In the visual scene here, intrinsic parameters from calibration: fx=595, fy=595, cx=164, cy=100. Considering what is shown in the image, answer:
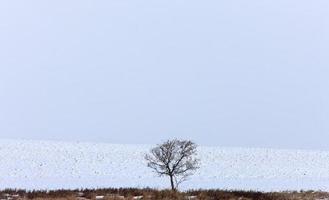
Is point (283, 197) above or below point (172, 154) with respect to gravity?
below

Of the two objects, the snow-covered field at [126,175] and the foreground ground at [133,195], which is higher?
the snow-covered field at [126,175]

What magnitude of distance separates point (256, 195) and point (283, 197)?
1.39m

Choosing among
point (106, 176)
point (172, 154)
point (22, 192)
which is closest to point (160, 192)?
point (22, 192)

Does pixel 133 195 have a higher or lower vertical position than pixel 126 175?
lower

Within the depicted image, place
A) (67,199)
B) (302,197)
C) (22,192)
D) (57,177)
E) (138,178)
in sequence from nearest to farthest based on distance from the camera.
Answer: (67,199) → (22,192) → (302,197) → (57,177) → (138,178)

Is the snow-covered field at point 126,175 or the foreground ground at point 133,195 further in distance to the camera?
the snow-covered field at point 126,175

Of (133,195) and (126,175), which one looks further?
(126,175)

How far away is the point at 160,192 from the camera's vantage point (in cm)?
2731

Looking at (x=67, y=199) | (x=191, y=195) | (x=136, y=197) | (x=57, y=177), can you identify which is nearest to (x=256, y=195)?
(x=191, y=195)

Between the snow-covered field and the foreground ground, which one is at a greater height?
the snow-covered field

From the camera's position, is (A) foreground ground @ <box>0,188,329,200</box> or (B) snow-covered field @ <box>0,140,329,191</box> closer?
(A) foreground ground @ <box>0,188,329,200</box>

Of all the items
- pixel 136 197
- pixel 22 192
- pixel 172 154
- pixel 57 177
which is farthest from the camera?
pixel 57 177

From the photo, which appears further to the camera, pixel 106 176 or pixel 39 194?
pixel 106 176

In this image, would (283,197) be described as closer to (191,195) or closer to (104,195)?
(191,195)
